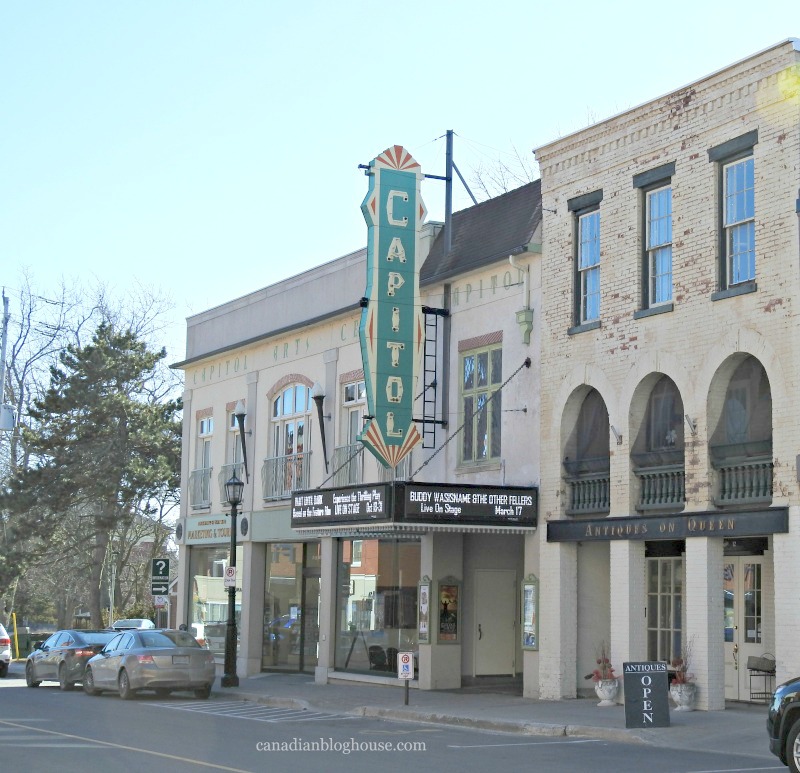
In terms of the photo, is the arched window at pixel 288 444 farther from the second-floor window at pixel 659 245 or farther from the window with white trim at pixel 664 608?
the second-floor window at pixel 659 245

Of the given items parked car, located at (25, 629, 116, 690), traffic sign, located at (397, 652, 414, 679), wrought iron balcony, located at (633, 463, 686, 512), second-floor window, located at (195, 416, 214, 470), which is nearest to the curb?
traffic sign, located at (397, 652, 414, 679)

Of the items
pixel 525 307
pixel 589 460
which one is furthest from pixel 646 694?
pixel 525 307

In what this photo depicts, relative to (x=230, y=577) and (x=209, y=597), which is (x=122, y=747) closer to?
(x=230, y=577)

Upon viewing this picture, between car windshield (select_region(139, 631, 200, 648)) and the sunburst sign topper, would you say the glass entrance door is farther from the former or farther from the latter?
car windshield (select_region(139, 631, 200, 648))

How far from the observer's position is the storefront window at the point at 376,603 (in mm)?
26394

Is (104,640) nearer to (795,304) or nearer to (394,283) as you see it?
(394,283)

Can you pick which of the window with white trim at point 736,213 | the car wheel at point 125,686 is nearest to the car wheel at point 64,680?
the car wheel at point 125,686

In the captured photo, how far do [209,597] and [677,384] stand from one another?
18142 mm

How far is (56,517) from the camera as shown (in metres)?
50.0

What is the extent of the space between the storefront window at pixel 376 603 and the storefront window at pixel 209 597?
6.07 m

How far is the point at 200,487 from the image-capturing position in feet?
114

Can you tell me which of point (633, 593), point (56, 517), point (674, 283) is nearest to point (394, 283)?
point (674, 283)

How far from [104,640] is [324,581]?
501 cm

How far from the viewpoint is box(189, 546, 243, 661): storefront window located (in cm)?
3397
